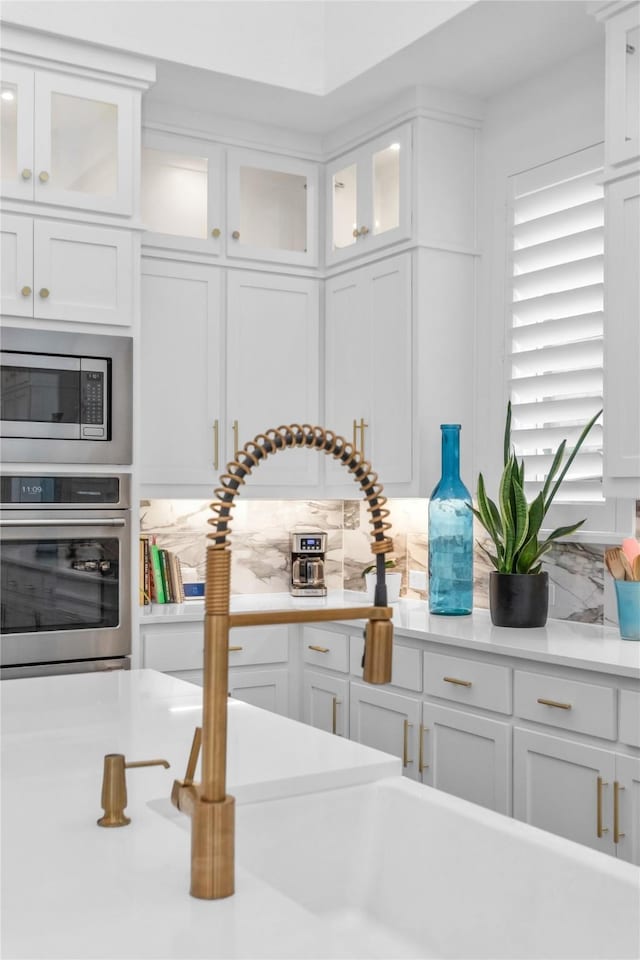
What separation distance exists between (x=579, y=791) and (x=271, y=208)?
2674 millimetres

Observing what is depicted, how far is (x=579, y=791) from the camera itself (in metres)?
2.47

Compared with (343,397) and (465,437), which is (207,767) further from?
(343,397)

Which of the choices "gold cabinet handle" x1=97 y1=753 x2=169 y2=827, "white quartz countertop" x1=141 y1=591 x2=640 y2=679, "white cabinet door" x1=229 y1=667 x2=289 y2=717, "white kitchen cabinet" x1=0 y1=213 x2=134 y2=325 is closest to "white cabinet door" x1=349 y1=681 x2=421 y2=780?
"white quartz countertop" x1=141 y1=591 x2=640 y2=679

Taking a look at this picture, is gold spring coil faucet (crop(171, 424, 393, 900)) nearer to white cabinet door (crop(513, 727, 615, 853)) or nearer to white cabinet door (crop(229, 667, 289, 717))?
white cabinet door (crop(513, 727, 615, 853))

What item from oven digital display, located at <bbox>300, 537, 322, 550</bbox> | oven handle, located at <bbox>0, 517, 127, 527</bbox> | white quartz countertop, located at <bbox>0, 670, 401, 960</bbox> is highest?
oven handle, located at <bbox>0, 517, 127, 527</bbox>

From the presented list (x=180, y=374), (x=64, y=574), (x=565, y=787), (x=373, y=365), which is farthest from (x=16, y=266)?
(x=565, y=787)

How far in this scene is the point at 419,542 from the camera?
13.0 ft

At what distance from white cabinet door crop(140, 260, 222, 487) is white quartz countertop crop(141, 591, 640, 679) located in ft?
1.85

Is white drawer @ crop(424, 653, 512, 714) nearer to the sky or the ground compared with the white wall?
nearer to the ground

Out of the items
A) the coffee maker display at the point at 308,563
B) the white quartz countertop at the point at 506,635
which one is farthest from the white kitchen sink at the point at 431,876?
the coffee maker display at the point at 308,563

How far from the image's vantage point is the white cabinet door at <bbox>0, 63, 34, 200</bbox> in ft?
10.4

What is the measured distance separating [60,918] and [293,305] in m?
3.35

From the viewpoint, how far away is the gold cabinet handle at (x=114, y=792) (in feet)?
3.83

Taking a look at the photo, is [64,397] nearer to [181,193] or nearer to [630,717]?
[181,193]
